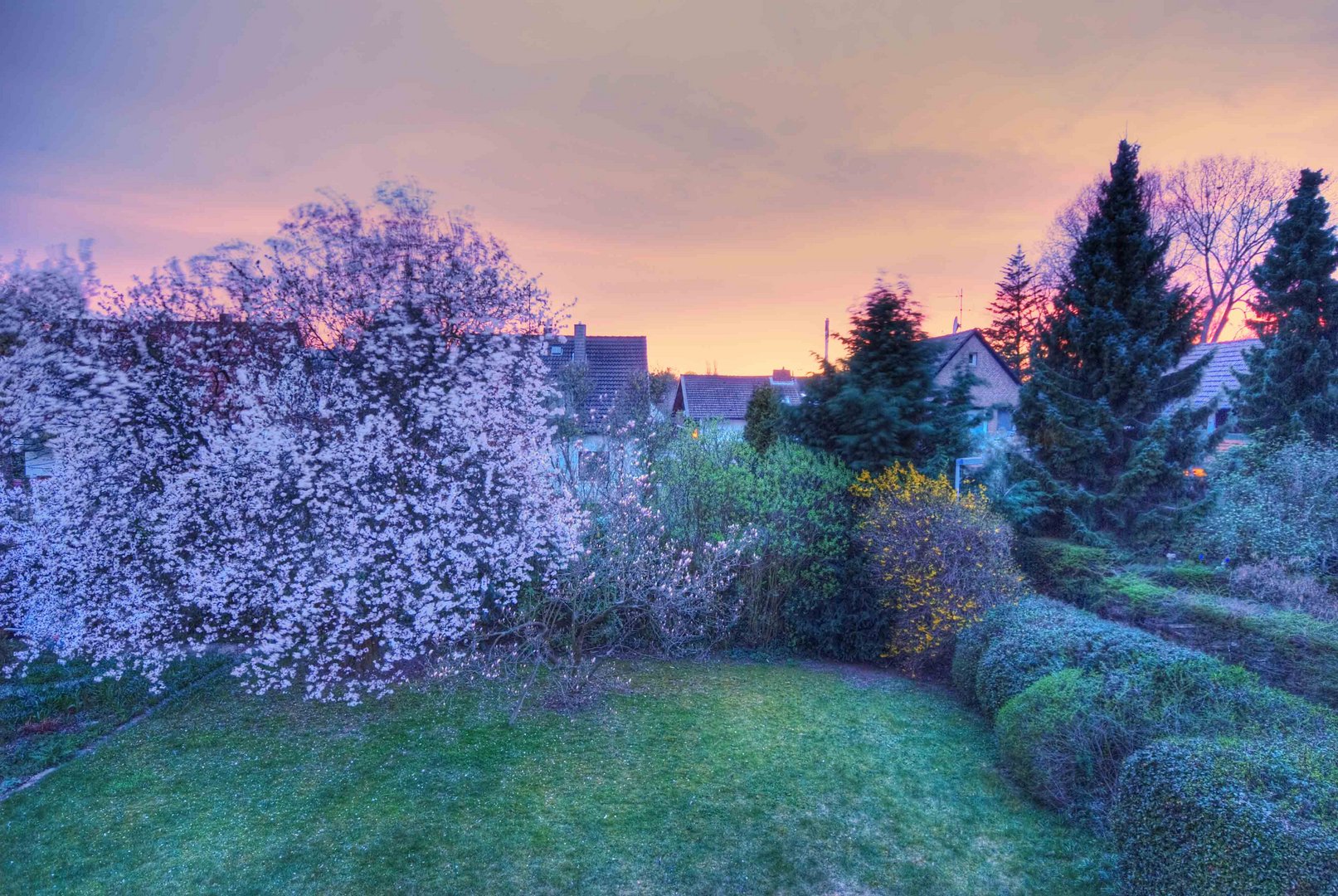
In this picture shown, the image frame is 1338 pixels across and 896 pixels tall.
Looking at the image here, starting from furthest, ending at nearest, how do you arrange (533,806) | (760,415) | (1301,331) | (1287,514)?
(760,415) → (1301,331) → (1287,514) → (533,806)

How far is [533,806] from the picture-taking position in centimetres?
432

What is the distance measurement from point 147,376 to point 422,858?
4.01 m

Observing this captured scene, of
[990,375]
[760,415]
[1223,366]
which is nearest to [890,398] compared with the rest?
[760,415]

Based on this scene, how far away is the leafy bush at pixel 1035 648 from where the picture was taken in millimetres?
4691

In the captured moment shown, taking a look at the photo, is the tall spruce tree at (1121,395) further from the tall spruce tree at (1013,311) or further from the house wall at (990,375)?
the tall spruce tree at (1013,311)

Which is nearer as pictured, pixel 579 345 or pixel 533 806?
pixel 533 806

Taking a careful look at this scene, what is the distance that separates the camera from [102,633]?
488 cm

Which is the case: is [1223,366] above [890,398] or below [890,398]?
above

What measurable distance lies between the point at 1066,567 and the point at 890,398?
303 cm

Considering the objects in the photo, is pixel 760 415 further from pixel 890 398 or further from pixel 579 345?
pixel 890 398

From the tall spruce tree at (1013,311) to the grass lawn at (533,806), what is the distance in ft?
85.1

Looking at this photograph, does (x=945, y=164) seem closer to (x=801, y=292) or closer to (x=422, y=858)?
(x=801, y=292)

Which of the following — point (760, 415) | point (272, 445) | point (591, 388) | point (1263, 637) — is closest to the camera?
point (272, 445)

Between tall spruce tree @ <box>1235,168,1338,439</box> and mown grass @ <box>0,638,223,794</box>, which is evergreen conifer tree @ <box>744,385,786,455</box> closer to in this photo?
tall spruce tree @ <box>1235,168,1338,439</box>
